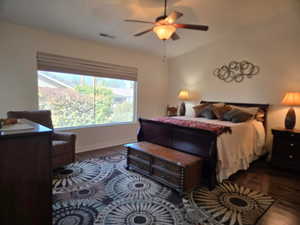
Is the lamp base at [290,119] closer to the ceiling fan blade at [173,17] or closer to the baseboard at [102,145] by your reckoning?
the ceiling fan blade at [173,17]

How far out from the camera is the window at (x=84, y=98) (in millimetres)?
3836

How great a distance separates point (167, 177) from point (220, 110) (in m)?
2.24

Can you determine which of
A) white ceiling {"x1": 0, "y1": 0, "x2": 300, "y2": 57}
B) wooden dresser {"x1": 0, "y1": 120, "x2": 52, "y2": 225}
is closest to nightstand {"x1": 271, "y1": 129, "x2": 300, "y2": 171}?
white ceiling {"x1": 0, "y1": 0, "x2": 300, "y2": 57}

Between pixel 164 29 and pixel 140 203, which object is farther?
pixel 164 29

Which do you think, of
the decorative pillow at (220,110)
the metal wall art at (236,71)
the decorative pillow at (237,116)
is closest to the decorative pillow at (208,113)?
the decorative pillow at (220,110)

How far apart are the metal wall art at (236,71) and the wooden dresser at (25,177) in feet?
13.8

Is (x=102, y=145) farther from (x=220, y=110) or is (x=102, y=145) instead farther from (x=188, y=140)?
(x=220, y=110)

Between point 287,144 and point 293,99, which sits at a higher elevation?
point 293,99

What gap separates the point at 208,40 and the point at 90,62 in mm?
2876

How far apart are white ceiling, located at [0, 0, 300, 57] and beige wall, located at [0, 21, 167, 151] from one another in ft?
0.72

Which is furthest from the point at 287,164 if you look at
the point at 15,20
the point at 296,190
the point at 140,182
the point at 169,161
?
the point at 15,20

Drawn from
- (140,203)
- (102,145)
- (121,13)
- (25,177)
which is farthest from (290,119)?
(25,177)

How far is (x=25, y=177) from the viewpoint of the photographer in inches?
59.0

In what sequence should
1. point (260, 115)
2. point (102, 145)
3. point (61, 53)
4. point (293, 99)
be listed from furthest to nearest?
point (102, 145) → point (260, 115) → point (61, 53) → point (293, 99)
